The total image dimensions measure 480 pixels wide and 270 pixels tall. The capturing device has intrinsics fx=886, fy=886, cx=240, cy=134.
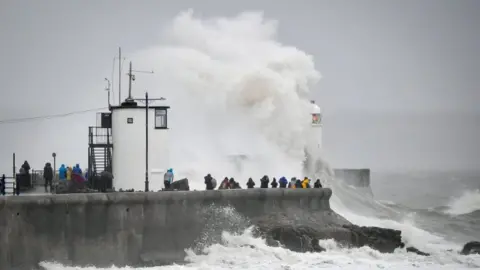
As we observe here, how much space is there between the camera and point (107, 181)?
2733 centimetres

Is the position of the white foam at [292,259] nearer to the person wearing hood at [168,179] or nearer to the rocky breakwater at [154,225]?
the rocky breakwater at [154,225]

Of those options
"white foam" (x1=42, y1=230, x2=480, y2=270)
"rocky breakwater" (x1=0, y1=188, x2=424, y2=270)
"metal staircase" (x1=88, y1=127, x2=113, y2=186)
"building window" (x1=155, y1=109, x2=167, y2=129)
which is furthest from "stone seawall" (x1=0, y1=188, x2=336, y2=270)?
"metal staircase" (x1=88, y1=127, x2=113, y2=186)

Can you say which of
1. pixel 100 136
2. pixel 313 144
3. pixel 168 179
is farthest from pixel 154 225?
pixel 313 144

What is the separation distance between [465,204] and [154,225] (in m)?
41.0

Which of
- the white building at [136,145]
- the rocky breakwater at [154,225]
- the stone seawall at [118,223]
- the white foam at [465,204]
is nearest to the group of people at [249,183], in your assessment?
the rocky breakwater at [154,225]

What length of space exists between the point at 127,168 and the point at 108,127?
6.19 ft

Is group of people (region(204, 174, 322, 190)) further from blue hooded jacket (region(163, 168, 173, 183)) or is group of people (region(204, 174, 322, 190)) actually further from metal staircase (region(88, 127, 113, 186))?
metal staircase (region(88, 127, 113, 186))

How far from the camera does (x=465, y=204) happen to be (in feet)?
205

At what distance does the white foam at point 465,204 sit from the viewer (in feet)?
187

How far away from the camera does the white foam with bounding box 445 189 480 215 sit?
56.9 m

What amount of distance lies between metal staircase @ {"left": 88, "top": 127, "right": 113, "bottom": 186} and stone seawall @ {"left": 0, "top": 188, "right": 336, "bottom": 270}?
4.42 m

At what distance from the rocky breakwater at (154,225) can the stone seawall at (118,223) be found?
0.03 m

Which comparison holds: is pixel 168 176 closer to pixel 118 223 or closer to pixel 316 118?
pixel 118 223

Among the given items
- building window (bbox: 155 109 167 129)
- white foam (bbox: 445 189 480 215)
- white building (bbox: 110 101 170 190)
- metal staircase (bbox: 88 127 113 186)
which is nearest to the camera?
→ white building (bbox: 110 101 170 190)
